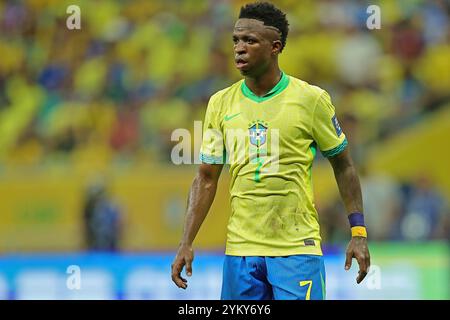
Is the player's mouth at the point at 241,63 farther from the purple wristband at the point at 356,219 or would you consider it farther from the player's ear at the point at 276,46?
the purple wristband at the point at 356,219

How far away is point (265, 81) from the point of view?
5.83m

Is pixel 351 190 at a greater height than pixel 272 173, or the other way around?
pixel 272 173

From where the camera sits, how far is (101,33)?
622 inches

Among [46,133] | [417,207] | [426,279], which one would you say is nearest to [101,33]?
[46,133]

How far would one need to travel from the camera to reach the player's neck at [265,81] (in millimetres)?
5824

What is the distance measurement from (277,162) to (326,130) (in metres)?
0.33

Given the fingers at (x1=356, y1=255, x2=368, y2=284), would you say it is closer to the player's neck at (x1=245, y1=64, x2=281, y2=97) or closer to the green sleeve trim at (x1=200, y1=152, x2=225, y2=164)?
the green sleeve trim at (x1=200, y1=152, x2=225, y2=164)

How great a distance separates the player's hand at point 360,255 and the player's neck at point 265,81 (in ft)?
3.23

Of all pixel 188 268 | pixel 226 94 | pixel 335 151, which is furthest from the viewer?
pixel 226 94

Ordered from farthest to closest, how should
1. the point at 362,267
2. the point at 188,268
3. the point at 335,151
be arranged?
the point at 335,151 → the point at 188,268 → the point at 362,267

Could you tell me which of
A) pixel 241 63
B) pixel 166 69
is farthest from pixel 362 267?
pixel 166 69

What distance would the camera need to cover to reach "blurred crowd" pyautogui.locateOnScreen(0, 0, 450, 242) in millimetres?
14500

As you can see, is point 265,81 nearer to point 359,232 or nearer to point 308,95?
point 308,95

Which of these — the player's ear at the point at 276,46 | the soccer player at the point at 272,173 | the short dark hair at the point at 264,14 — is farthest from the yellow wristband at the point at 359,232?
the short dark hair at the point at 264,14
